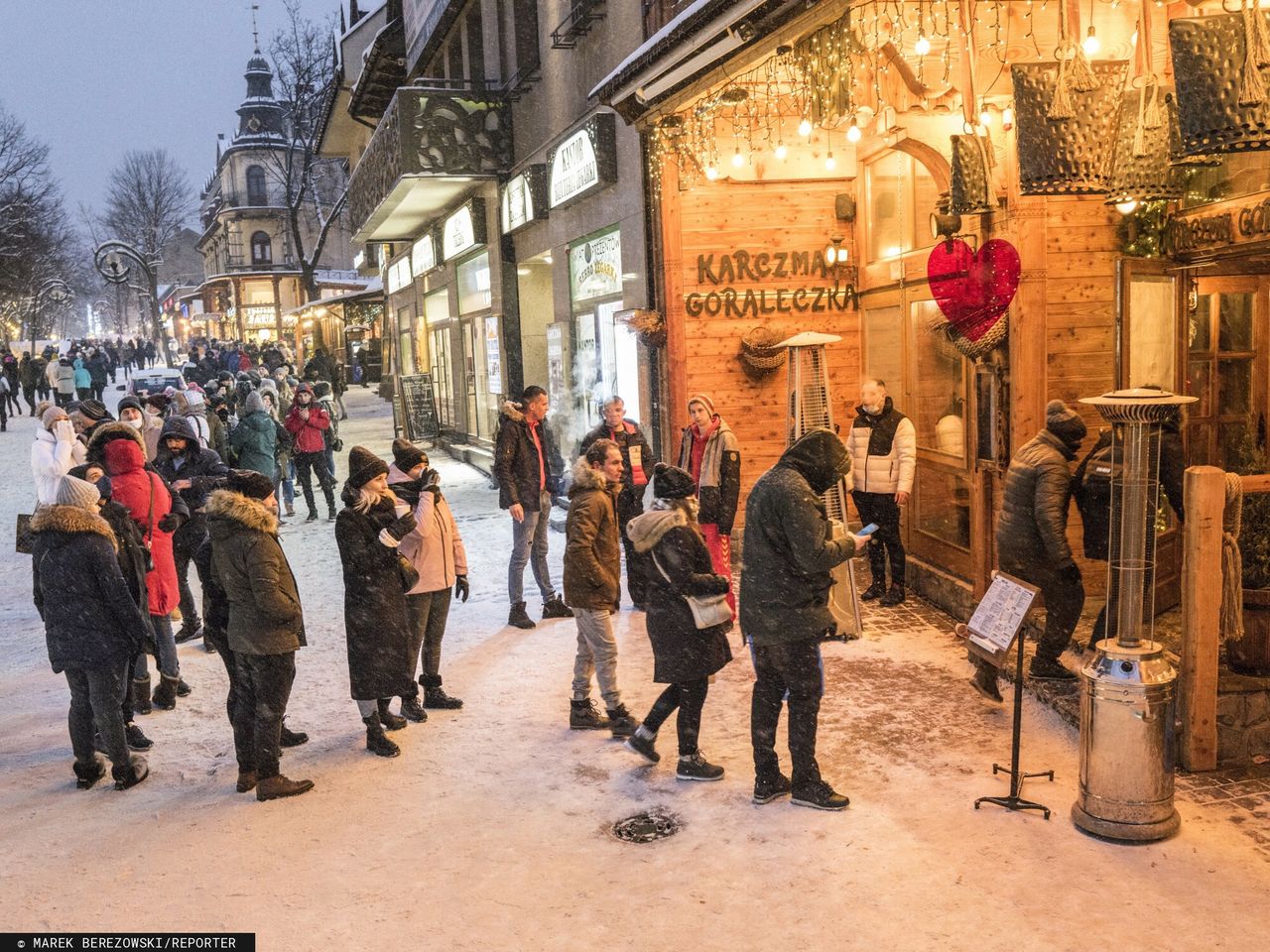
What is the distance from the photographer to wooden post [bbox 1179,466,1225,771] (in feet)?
18.0

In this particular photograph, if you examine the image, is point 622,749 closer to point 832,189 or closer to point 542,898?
point 542,898

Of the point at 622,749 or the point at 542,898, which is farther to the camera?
the point at 622,749

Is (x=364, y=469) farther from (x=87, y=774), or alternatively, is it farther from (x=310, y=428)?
(x=310, y=428)

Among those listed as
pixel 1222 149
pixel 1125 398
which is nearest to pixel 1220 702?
pixel 1125 398

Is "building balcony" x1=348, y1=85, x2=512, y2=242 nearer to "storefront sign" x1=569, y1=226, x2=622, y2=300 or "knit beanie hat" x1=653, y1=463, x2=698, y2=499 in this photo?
"storefront sign" x1=569, y1=226, x2=622, y2=300

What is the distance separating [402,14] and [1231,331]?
69.7ft

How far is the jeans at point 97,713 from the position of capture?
603 centimetres

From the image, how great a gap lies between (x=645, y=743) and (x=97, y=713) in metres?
3.06

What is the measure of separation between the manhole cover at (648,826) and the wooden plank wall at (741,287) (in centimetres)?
553

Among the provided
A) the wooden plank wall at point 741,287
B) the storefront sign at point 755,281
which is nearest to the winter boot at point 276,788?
the wooden plank wall at point 741,287

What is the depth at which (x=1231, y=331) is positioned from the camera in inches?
316

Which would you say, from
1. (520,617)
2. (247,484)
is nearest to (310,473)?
(520,617)

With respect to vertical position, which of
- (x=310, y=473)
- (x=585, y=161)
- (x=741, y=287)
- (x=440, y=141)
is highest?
(x=440, y=141)

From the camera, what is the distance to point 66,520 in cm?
588
